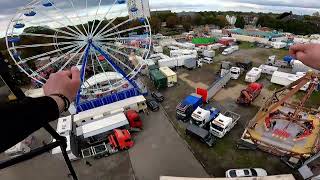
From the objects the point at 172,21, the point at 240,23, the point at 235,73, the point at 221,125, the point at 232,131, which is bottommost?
the point at 232,131

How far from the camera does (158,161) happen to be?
19.4 metres

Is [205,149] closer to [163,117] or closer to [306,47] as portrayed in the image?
[163,117]

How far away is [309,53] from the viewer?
3498 millimetres

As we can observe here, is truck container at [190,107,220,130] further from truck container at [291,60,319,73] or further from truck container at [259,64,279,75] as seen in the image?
truck container at [291,60,319,73]

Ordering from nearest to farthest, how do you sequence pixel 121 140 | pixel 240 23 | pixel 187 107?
pixel 121 140 < pixel 187 107 < pixel 240 23

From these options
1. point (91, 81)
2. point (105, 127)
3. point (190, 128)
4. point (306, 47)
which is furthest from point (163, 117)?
point (306, 47)

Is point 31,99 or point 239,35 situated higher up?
point 31,99

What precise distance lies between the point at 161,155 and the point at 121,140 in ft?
13.5

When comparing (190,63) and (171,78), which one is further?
(190,63)

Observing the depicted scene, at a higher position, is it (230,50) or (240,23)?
(240,23)

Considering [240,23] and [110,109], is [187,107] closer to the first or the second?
[110,109]

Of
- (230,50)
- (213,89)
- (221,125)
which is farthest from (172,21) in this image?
(221,125)

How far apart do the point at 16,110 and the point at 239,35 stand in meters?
61.2

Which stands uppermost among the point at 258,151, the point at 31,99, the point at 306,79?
the point at 31,99
